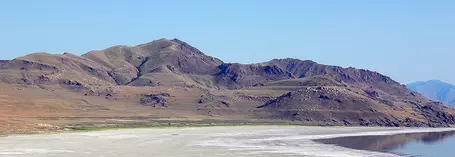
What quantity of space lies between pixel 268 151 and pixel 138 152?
16.0m

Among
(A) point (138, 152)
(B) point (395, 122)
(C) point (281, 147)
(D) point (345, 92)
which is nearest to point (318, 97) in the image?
(D) point (345, 92)

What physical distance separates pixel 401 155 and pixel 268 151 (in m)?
16.0

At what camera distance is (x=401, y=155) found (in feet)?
254

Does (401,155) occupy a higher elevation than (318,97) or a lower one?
lower

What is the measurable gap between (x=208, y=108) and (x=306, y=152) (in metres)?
121

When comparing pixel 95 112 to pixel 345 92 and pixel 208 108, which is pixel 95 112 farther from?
pixel 345 92

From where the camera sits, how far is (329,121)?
578ft

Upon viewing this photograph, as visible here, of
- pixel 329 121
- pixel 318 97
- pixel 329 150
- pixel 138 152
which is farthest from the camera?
pixel 318 97

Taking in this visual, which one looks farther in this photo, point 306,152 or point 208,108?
point 208,108

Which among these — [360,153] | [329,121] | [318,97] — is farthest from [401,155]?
[318,97]

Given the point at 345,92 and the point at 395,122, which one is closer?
the point at 395,122

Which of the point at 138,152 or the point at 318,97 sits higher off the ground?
the point at 318,97

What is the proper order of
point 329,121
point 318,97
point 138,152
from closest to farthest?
point 138,152
point 329,121
point 318,97

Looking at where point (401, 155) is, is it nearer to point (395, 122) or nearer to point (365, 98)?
point (395, 122)
